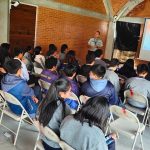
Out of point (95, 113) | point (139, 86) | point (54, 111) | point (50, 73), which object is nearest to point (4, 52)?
point (50, 73)

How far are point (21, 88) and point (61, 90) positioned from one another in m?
0.89

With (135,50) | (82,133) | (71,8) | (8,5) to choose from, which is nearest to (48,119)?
(82,133)

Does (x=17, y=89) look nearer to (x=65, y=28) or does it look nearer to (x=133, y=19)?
(x=65, y=28)

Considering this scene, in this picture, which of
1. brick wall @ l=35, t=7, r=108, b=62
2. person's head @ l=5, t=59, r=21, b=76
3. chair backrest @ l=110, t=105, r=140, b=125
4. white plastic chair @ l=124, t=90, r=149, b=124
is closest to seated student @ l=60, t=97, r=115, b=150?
chair backrest @ l=110, t=105, r=140, b=125

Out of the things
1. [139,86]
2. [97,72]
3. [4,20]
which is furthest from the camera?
[4,20]

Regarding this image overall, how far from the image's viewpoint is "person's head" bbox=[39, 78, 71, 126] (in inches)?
72.3

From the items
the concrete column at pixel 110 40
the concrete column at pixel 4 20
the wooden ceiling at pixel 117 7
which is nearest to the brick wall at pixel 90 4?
the wooden ceiling at pixel 117 7

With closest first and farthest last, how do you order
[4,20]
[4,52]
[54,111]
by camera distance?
[54,111], [4,52], [4,20]

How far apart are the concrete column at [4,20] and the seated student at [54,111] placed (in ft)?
11.6

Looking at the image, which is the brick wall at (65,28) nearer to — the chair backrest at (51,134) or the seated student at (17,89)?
the seated student at (17,89)

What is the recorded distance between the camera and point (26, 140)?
276 centimetres

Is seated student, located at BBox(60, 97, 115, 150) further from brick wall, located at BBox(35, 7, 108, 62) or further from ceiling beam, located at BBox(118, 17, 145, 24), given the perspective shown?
ceiling beam, located at BBox(118, 17, 145, 24)

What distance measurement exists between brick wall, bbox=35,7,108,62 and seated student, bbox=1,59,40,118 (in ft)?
10.8

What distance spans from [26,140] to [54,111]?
113cm
